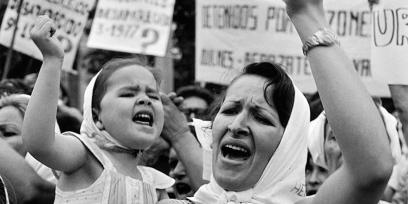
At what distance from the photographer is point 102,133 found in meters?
4.11

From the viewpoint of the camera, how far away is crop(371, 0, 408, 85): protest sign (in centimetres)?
406

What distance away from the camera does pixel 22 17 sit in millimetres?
7793

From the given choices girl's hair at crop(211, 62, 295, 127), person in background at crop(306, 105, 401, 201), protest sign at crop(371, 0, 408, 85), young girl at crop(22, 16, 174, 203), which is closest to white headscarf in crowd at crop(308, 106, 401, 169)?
person in background at crop(306, 105, 401, 201)

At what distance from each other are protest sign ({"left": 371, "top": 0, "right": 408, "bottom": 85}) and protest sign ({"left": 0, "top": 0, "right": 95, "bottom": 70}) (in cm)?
394

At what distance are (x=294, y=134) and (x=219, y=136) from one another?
27 centimetres

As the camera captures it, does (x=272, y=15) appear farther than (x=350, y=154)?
Yes

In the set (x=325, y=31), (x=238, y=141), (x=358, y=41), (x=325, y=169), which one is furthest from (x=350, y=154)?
(x=358, y=41)

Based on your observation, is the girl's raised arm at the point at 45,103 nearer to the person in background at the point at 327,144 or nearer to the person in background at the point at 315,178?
the person in background at the point at 327,144

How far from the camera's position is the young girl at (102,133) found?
3.61 metres

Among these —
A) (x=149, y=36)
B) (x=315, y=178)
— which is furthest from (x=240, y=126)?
(x=149, y=36)

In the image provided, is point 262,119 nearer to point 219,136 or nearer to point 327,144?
point 219,136

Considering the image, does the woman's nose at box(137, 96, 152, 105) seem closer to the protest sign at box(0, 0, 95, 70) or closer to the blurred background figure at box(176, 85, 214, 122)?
the blurred background figure at box(176, 85, 214, 122)

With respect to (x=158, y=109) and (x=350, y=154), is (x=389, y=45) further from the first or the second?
(x=350, y=154)

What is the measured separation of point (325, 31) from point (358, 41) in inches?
193
